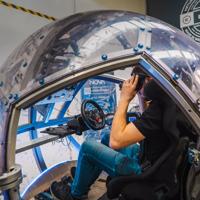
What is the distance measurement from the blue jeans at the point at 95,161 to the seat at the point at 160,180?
29 centimetres

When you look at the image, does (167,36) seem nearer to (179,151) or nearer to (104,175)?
(179,151)

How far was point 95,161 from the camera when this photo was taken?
2256 millimetres

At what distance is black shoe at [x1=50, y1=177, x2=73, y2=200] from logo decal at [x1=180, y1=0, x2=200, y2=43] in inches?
118

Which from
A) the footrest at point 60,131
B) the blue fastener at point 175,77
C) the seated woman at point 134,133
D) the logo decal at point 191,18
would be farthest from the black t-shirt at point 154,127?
the logo decal at point 191,18

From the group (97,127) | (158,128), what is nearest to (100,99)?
(97,127)

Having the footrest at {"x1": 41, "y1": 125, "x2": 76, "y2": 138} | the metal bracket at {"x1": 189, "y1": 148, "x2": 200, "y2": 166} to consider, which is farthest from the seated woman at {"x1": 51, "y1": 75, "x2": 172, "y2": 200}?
the footrest at {"x1": 41, "y1": 125, "x2": 76, "y2": 138}

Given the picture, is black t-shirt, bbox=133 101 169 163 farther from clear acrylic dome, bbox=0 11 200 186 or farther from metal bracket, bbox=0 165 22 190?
metal bracket, bbox=0 165 22 190

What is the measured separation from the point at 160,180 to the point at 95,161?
0.72 m

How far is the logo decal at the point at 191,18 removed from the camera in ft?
14.4

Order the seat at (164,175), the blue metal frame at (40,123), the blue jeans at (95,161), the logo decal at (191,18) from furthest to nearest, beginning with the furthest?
the logo decal at (191,18) → the blue metal frame at (40,123) → the blue jeans at (95,161) → the seat at (164,175)

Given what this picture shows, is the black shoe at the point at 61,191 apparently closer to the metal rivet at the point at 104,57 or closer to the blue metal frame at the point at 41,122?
the blue metal frame at the point at 41,122

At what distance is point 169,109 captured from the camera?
1.54 meters

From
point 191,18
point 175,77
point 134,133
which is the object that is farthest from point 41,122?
point 191,18

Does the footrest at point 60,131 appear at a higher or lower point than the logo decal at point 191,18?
lower
